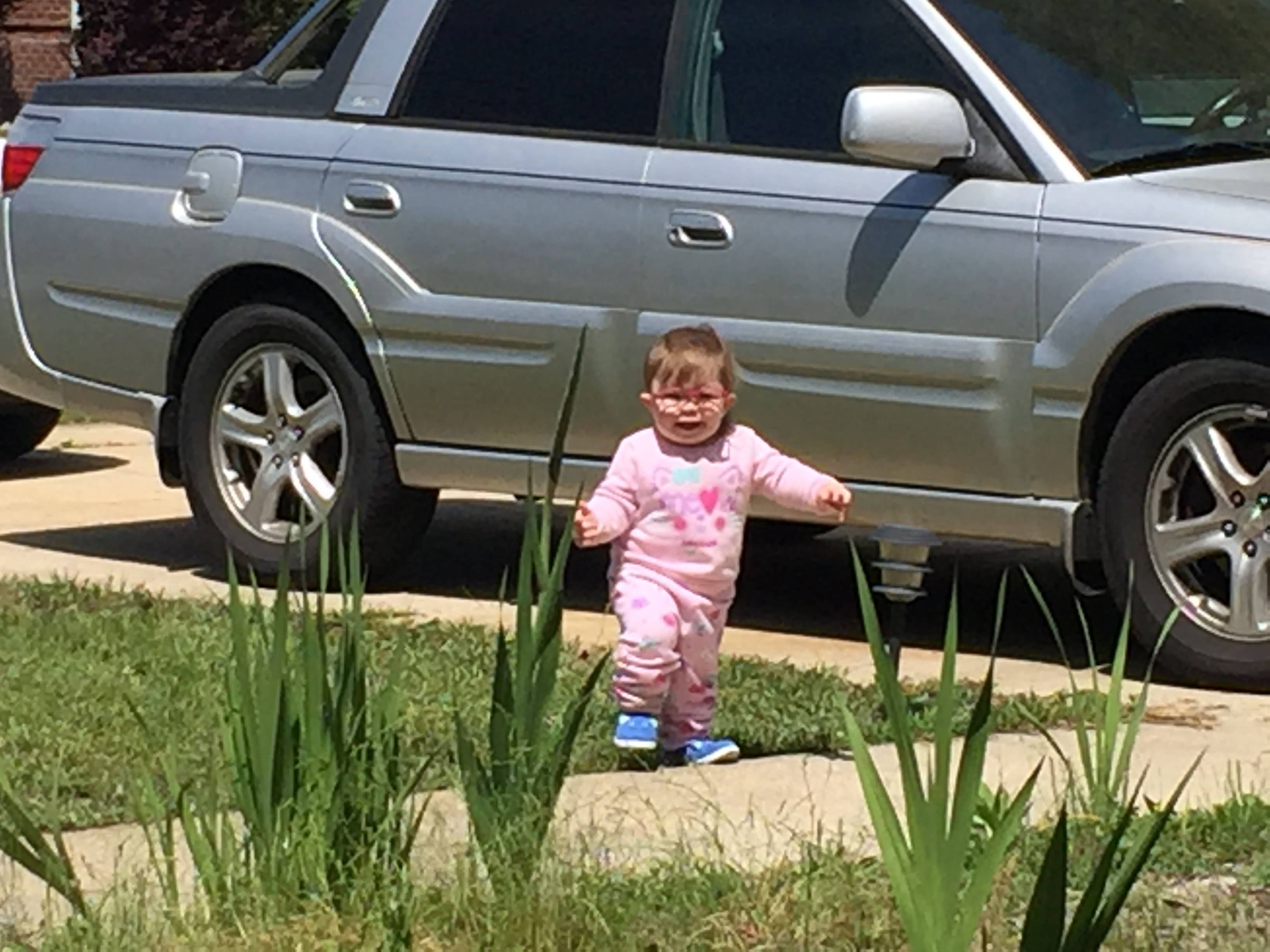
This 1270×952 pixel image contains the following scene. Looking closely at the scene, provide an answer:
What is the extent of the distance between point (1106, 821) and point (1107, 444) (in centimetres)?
226

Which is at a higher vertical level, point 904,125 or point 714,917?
point 904,125

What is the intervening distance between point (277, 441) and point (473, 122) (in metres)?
1.06

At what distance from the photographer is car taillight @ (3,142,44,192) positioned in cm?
880

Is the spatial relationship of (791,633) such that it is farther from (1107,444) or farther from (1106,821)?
(1106,821)

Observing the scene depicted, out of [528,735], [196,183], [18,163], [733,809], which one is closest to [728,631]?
[196,183]

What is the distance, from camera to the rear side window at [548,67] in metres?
7.70

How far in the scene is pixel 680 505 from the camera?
5848 mm

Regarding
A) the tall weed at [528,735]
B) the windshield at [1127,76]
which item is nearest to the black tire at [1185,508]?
the windshield at [1127,76]

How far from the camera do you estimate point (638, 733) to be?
18.9 ft

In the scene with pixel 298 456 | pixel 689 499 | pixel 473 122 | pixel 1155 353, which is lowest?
pixel 298 456

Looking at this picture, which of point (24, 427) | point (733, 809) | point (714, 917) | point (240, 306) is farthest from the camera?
point (24, 427)

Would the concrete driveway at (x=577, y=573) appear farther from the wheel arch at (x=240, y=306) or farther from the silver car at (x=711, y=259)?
the wheel arch at (x=240, y=306)

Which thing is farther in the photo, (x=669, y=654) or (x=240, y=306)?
(x=240, y=306)

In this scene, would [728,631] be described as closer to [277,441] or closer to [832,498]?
[277,441]
